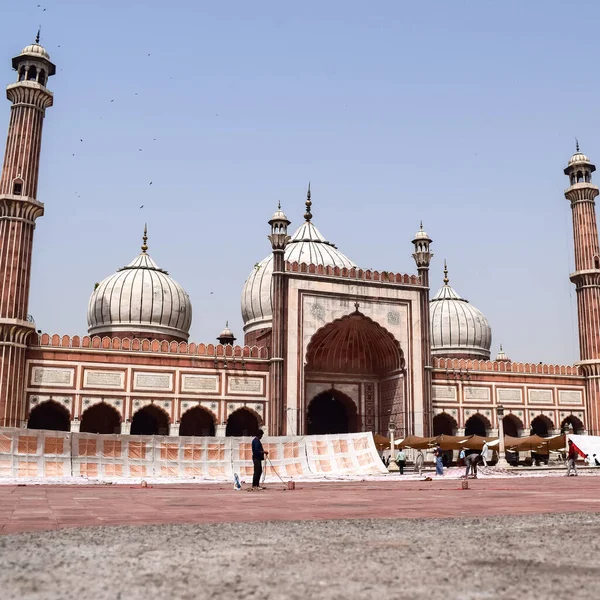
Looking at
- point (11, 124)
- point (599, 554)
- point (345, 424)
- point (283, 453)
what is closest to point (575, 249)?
point (345, 424)

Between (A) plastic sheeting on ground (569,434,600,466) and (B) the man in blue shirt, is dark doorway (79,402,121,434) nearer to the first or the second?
(B) the man in blue shirt

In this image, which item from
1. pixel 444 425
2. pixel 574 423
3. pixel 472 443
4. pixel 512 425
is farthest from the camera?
pixel 574 423

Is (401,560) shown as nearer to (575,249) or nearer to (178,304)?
(178,304)

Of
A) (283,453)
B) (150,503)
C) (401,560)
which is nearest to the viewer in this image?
(401,560)

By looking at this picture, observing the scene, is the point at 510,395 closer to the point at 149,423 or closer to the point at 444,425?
the point at 444,425

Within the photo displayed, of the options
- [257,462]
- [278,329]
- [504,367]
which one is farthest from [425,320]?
[257,462]

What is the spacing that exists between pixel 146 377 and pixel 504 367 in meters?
17.8

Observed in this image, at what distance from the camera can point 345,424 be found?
109 ft

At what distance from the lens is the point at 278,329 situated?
28.8m

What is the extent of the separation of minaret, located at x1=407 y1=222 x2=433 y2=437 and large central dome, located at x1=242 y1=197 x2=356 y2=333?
509cm

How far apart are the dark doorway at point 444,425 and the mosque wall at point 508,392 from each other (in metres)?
0.47

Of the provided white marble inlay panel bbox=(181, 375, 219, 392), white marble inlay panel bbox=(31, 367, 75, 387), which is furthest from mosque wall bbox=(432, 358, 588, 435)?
white marble inlay panel bbox=(31, 367, 75, 387)

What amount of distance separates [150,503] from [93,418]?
20.2m

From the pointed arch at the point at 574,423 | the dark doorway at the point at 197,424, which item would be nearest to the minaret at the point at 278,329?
the dark doorway at the point at 197,424
